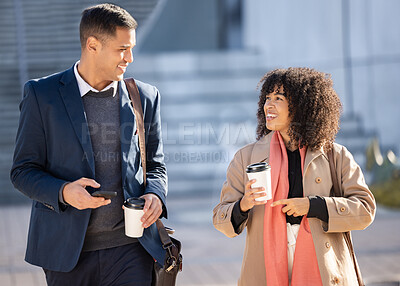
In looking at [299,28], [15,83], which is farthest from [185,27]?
[15,83]

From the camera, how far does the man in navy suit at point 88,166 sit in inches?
108

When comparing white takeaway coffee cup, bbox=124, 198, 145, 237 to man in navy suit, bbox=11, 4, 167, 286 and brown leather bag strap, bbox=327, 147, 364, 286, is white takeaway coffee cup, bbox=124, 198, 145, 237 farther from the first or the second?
brown leather bag strap, bbox=327, 147, 364, 286

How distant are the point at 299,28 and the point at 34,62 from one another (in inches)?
294

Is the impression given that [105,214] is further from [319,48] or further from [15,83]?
[319,48]

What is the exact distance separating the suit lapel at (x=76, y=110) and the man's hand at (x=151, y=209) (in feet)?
0.90

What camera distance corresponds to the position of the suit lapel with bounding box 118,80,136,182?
2821 mm

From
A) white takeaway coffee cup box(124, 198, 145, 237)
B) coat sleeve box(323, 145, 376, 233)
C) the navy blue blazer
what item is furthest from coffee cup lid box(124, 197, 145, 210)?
coat sleeve box(323, 145, 376, 233)

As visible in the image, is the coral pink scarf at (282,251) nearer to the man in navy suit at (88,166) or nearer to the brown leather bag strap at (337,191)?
the brown leather bag strap at (337,191)

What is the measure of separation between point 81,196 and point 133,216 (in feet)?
0.78

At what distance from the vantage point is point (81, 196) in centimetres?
259

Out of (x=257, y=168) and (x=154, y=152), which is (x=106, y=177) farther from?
(x=257, y=168)

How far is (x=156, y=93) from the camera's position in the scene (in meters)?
3.11

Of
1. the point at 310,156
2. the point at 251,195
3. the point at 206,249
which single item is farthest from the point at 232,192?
the point at 206,249

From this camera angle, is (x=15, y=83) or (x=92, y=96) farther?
(x=15, y=83)
